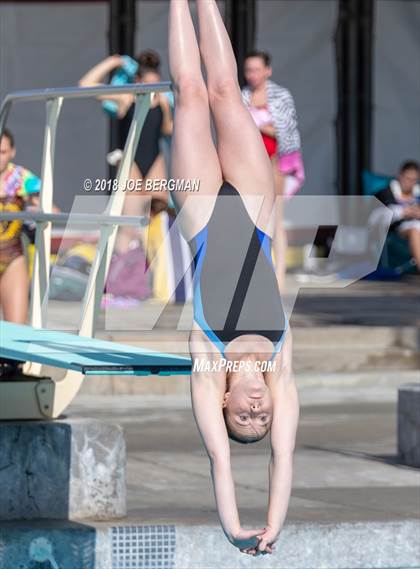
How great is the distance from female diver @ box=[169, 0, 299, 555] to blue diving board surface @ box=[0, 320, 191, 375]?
301 millimetres

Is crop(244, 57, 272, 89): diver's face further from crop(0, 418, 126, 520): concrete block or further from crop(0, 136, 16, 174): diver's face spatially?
crop(0, 418, 126, 520): concrete block

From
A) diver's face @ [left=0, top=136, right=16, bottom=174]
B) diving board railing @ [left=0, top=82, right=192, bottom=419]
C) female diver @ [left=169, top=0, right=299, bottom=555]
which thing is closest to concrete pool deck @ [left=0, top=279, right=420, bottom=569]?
diving board railing @ [left=0, top=82, right=192, bottom=419]

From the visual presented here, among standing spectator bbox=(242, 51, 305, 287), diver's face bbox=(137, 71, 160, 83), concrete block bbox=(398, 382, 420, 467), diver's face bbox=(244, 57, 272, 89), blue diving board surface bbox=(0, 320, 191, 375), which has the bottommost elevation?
concrete block bbox=(398, 382, 420, 467)

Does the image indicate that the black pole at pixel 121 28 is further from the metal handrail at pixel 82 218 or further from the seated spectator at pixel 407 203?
the metal handrail at pixel 82 218

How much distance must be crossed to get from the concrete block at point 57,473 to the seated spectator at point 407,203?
8.76m

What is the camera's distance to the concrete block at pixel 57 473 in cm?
639

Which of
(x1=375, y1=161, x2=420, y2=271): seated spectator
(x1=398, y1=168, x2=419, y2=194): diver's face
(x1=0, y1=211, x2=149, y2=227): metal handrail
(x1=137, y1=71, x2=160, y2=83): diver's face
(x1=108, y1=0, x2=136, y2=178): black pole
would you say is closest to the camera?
(x1=0, y1=211, x2=149, y2=227): metal handrail

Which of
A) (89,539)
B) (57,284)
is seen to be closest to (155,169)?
(57,284)

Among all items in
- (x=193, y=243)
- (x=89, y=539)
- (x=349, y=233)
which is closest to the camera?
(x=193, y=243)

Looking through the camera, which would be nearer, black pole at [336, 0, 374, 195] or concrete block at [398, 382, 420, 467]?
concrete block at [398, 382, 420, 467]

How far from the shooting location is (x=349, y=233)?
17000 mm

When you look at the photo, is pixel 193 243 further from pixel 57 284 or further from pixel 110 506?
pixel 57 284

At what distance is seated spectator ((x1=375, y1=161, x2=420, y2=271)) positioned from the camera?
14875 mm

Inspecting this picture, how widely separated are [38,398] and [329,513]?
130cm
